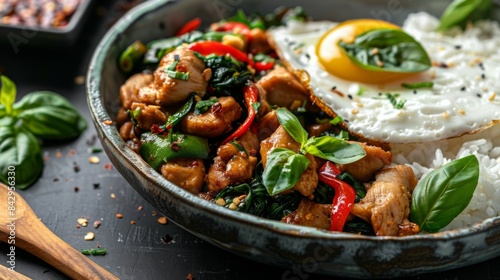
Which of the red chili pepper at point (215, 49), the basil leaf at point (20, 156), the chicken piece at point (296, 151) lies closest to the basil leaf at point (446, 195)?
the chicken piece at point (296, 151)

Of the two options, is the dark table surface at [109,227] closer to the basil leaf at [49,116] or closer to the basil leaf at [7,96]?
the basil leaf at [49,116]

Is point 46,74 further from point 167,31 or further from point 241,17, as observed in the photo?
point 241,17

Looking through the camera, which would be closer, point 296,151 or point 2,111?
point 296,151

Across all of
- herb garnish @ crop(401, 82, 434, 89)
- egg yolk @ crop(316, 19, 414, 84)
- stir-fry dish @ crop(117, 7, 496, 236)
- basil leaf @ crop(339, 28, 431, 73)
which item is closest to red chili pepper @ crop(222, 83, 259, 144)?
stir-fry dish @ crop(117, 7, 496, 236)

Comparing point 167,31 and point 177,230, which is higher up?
point 167,31

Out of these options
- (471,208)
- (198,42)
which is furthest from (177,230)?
(471,208)

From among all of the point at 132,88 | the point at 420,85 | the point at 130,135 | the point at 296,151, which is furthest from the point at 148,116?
the point at 420,85

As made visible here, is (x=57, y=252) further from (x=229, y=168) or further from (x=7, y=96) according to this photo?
(x=7, y=96)
